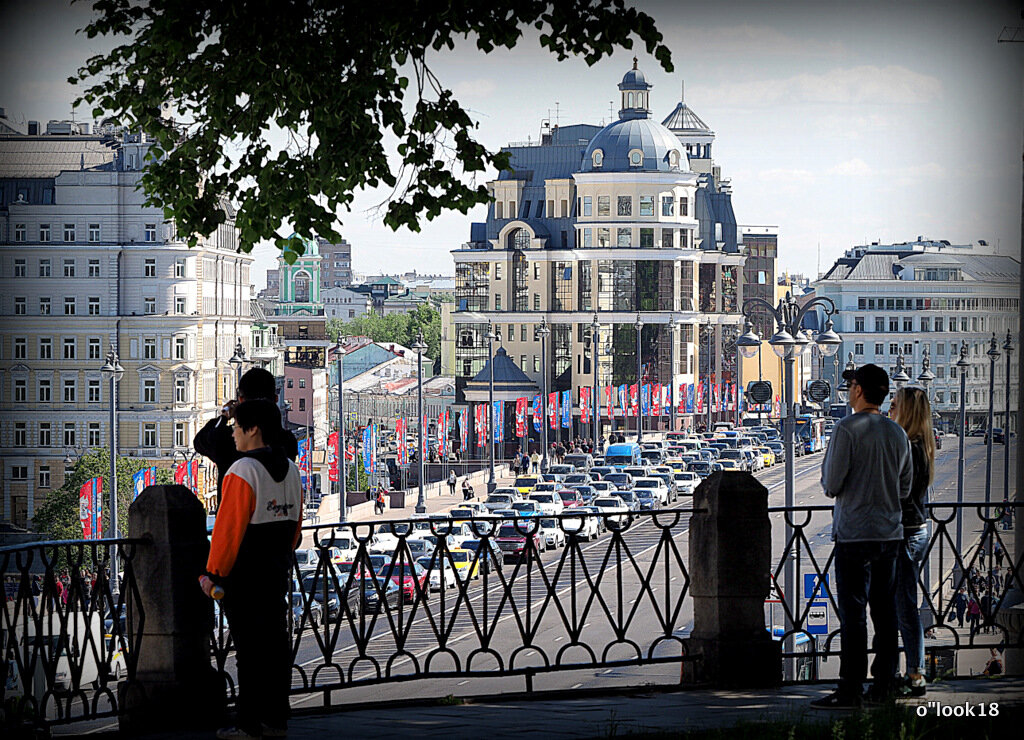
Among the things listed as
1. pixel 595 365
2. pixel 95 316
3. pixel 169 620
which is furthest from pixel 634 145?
pixel 169 620

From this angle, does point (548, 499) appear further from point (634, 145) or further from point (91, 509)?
point (634, 145)

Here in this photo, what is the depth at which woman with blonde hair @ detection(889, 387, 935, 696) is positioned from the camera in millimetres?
7504

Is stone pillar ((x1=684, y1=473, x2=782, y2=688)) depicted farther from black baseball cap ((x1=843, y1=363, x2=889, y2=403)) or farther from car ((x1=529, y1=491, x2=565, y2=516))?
car ((x1=529, y1=491, x2=565, y2=516))

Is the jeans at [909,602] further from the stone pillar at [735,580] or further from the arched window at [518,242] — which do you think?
the arched window at [518,242]

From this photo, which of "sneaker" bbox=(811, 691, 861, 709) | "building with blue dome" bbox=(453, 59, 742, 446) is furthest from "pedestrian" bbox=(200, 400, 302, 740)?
"building with blue dome" bbox=(453, 59, 742, 446)

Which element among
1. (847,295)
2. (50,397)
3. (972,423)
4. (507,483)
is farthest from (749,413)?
(50,397)

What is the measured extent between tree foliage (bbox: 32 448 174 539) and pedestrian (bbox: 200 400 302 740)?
1831 inches

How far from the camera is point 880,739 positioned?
6320 mm

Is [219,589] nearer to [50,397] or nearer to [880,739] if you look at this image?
[880,739]

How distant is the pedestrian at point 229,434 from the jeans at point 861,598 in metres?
2.64

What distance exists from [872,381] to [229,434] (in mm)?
3003

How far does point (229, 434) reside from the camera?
22.8 feet

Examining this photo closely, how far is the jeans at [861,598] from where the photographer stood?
727 centimetres

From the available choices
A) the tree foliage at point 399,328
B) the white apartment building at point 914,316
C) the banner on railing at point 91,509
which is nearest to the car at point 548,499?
the white apartment building at point 914,316
